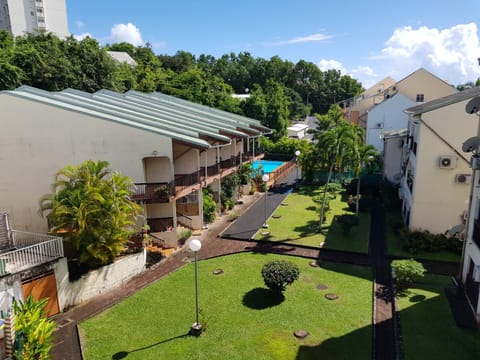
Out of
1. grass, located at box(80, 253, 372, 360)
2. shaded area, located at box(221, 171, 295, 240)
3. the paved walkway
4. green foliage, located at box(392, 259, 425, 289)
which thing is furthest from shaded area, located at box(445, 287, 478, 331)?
shaded area, located at box(221, 171, 295, 240)

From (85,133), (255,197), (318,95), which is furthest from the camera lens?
(318,95)

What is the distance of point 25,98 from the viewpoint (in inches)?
745

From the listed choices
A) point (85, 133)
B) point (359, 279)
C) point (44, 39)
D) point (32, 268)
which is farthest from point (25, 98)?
point (44, 39)

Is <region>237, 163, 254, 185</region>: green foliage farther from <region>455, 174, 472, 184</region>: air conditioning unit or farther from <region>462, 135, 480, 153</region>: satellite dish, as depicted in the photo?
<region>462, 135, 480, 153</region>: satellite dish

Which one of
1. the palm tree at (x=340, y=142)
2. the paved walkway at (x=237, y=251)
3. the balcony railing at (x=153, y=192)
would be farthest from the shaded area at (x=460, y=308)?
the balcony railing at (x=153, y=192)

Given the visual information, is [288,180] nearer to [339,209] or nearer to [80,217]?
[339,209]

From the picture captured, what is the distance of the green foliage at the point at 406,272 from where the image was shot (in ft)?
55.0

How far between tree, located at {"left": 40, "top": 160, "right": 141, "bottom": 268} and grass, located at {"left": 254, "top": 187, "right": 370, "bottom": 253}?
1028cm

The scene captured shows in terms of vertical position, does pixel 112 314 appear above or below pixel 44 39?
below

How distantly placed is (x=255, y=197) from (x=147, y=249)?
15300mm

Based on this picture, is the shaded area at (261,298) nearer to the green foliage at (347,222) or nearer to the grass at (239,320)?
the grass at (239,320)

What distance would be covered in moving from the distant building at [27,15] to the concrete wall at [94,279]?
338 ft

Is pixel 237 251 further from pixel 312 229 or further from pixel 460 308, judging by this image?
pixel 460 308

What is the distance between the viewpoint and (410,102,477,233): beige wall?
68.7ft
